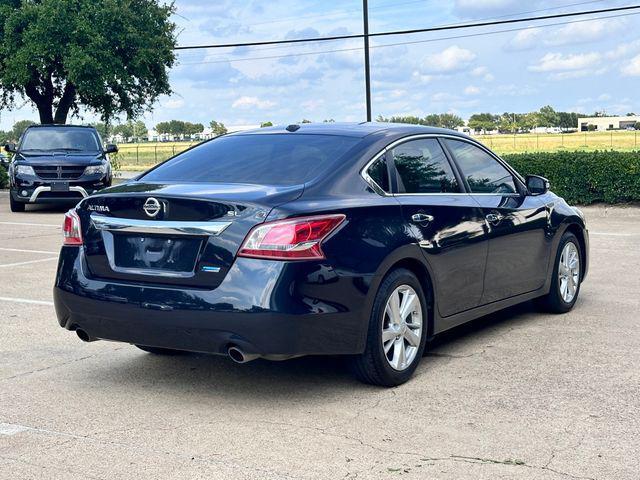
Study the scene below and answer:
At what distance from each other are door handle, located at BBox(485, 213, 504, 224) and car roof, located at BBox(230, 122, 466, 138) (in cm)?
67

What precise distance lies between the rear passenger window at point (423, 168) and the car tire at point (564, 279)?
166 centimetres

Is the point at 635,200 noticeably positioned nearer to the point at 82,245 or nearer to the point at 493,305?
the point at 493,305

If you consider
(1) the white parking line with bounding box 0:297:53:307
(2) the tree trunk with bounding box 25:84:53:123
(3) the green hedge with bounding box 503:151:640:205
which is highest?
(2) the tree trunk with bounding box 25:84:53:123

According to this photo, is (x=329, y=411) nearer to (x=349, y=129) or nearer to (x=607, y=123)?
(x=349, y=129)

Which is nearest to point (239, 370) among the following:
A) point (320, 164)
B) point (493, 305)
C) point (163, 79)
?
point (320, 164)

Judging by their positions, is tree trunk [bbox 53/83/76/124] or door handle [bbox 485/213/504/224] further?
tree trunk [bbox 53/83/76/124]

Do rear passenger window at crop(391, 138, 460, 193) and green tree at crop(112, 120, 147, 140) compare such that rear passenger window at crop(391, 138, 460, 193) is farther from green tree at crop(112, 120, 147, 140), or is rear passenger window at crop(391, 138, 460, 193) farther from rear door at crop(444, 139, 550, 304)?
green tree at crop(112, 120, 147, 140)

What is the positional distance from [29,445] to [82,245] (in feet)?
4.65

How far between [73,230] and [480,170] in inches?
117

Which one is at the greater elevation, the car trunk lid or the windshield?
the windshield

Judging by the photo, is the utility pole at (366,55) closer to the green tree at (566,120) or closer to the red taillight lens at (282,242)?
the red taillight lens at (282,242)

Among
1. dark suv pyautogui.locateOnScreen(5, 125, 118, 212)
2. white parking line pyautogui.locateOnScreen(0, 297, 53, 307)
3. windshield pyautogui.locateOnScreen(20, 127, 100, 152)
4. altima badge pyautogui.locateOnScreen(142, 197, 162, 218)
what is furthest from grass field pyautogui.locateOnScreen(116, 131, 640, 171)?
altima badge pyautogui.locateOnScreen(142, 197, 162, 218)

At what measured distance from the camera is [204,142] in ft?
21.6

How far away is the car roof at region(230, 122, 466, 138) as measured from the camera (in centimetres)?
609
